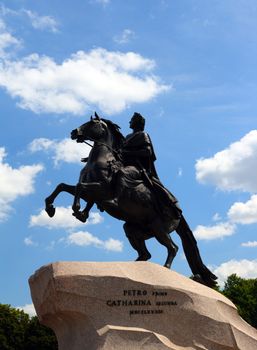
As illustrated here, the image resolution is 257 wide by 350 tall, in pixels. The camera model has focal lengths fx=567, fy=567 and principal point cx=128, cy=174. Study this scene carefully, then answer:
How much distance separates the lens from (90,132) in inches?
495

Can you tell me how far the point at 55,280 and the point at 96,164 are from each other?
124 inches

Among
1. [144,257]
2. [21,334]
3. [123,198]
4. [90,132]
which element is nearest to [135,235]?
[144,257]

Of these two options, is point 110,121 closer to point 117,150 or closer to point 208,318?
point 117,150

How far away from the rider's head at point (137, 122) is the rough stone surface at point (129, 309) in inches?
167

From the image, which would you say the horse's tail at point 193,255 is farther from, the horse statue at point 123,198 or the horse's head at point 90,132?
the horse's head at point 90,132

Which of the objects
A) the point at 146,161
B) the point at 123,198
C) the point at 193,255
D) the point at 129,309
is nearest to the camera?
the point at 129,309

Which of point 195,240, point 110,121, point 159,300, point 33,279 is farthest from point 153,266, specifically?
point 110,121

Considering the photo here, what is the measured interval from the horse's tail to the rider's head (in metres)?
2.43

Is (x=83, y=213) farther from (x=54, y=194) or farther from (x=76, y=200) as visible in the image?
(x=54, y=194)

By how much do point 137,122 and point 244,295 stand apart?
1149 inches

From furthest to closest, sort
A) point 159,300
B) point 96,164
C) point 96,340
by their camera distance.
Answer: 1. point 96,164
2. point 159,300
3. point 96,340

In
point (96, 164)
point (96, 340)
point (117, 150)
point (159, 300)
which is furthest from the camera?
point (117, 150)

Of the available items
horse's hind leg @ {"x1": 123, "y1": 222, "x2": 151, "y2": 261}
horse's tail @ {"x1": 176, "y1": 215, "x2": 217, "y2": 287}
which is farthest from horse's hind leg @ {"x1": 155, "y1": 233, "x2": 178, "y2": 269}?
horse's tail @ {"x1": 176, "y1": 215, "x2": 217, "y2": 287}

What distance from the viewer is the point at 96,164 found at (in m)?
12.0
